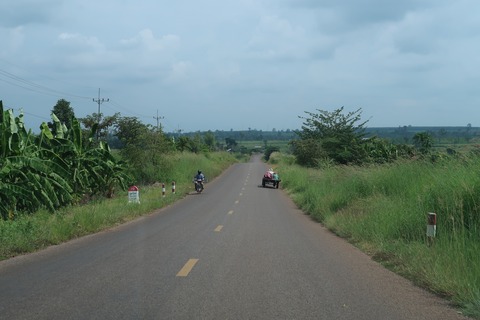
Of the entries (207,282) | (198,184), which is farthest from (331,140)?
(207,282)

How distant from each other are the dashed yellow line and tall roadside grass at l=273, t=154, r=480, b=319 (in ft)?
12.8

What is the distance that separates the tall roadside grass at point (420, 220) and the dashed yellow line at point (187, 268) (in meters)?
3.89

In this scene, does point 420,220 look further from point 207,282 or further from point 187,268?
point 207,282

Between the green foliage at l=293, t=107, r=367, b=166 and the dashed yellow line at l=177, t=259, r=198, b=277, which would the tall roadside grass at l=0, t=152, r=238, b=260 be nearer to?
the dashed yellow line at l=177, t=259, r=198, b=277

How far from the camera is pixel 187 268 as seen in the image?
9594 millimetres

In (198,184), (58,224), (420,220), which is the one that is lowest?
(198,184)

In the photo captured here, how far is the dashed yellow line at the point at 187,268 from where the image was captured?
9.02 m

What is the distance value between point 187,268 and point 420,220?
5794 millimetres

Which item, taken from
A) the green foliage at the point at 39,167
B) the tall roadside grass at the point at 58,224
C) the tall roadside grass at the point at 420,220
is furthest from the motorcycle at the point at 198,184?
the tall roadside grass at the point at 420,220

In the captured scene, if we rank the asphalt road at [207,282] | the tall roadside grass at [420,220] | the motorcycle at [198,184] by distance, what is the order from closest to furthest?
the asphalt road at [207,282] < the tall roadside grass at [420,220] < the motorcycle at [198,184]

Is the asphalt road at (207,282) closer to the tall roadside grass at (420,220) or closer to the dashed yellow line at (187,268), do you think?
the dashed yellow line at (187,268)

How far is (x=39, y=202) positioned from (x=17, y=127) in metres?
3.34

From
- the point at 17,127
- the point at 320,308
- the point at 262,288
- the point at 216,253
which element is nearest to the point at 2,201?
the point at 17,127

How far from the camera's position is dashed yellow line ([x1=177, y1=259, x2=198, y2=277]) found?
902cm
